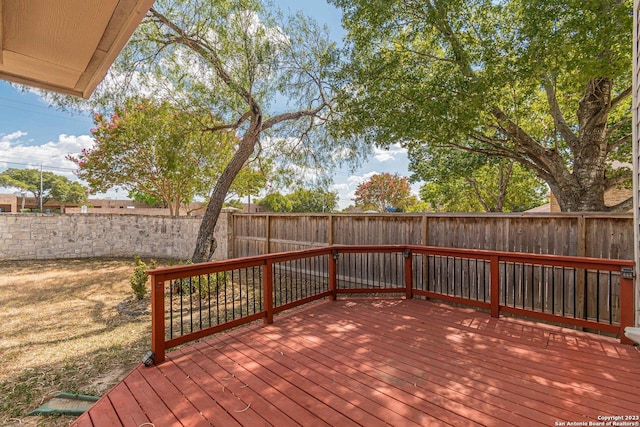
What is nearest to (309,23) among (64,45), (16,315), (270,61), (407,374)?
(270,61)

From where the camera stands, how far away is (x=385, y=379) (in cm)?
232

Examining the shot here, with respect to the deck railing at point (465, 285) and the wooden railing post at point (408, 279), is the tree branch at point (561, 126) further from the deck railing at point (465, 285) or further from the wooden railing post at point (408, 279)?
the wooden railing post at point (408, 279)

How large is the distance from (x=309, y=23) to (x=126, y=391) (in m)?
7.06

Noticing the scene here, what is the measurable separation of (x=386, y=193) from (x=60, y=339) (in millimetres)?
26363

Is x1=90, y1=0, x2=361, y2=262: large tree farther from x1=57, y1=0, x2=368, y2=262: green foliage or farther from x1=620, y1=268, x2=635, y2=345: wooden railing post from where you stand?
x1=620, y1=268, x2=635, y2=345: wooden railing post

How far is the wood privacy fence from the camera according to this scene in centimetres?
336

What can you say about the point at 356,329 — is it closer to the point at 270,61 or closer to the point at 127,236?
the point at 270,61

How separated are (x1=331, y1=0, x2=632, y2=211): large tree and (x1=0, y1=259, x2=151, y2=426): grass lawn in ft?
16.9

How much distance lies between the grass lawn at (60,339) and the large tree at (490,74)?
5.14 meters

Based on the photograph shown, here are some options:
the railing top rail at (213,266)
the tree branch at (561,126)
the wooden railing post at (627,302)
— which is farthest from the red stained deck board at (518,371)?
the tree branch at (561,126)

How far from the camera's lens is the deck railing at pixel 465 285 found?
2.82m

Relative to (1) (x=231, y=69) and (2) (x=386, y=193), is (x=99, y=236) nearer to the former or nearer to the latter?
(1) (x=231, y=69)

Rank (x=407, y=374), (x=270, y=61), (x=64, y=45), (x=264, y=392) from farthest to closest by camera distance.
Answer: (x=270, y=61) → (x=407, y=374) → (x=264, y=392) → (x=64, y=45)

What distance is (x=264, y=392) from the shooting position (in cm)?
218
